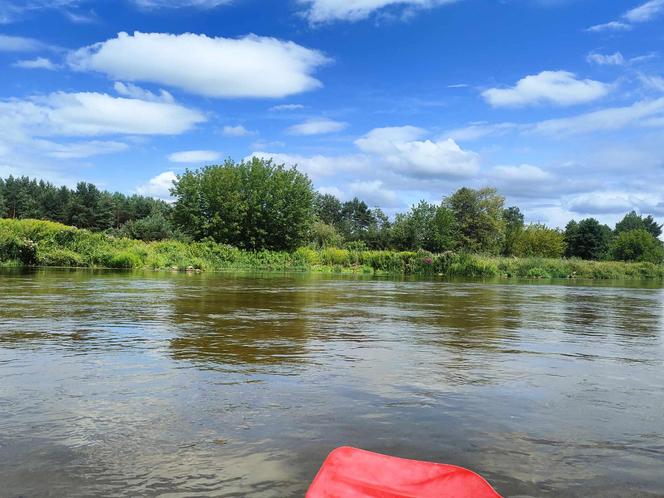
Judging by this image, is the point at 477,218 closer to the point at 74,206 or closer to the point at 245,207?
the point at 245,207

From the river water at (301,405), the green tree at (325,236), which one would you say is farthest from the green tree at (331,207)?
the river water at (301,405)

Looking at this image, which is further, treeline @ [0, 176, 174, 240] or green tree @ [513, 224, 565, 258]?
treeline @ [0, 176, 174, 240]

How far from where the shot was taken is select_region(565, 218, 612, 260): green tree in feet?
254

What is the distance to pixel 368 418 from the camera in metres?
3.87

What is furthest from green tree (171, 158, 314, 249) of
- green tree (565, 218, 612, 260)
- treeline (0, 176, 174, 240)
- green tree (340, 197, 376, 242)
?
green tree (340, 197, 376, 242)

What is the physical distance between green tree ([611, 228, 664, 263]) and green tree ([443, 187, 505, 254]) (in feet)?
55.2

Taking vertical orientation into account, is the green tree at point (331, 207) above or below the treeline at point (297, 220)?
above

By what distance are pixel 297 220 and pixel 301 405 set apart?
4010 cm

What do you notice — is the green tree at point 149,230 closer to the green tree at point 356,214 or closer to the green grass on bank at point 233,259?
the green grass on bank at point 233,259

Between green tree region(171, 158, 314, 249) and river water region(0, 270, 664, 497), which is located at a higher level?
green tree region(171, 158, 314, 249)

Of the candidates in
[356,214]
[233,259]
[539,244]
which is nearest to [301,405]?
[233,259]

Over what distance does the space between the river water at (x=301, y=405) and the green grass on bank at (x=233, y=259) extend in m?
24.8

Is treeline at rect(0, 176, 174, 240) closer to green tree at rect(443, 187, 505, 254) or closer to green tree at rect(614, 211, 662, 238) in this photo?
green tree at rect(443, 187, 505, 254)

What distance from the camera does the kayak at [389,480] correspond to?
7.35ft
